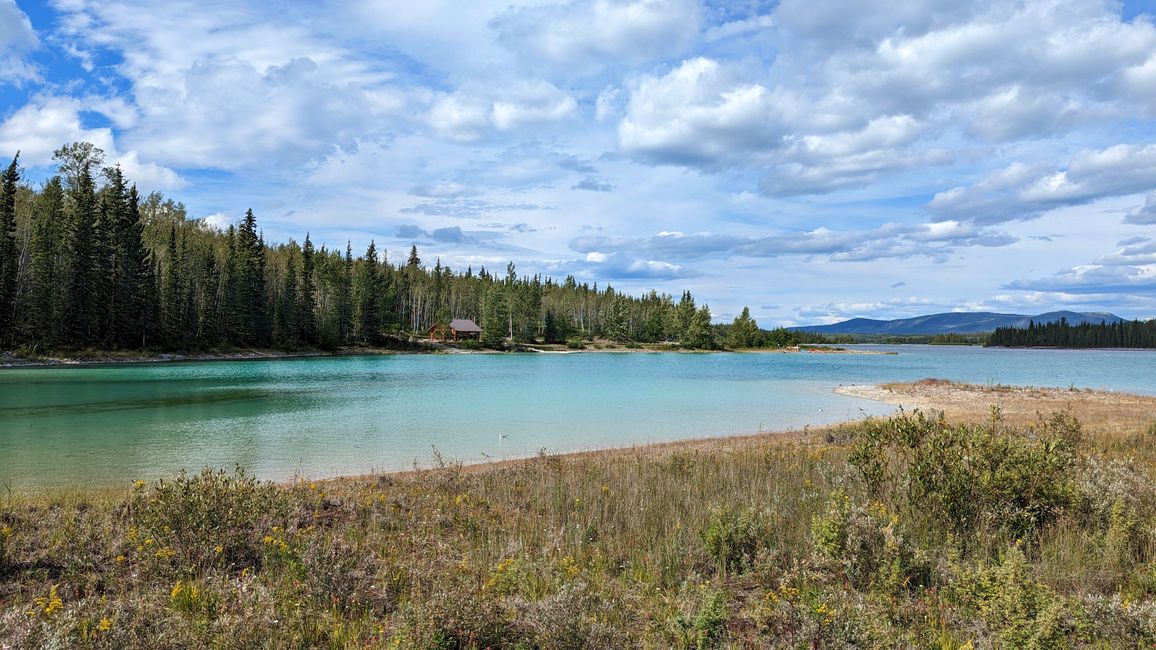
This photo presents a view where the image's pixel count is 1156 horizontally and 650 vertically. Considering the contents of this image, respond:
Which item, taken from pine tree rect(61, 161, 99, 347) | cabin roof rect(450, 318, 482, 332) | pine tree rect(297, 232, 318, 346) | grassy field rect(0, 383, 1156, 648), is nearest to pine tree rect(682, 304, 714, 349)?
cabin roof rect(450, 318, 482, 332)

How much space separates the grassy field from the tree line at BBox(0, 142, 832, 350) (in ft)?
214

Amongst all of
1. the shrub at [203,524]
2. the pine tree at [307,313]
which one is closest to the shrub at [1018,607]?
the shrub at [203,524]

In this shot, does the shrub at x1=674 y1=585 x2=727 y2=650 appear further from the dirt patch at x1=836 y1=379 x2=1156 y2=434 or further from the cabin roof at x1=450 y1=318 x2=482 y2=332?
the cabin roof at x1=450 y1=318 x2=482 y2=332

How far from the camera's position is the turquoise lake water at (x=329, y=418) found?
16781mm

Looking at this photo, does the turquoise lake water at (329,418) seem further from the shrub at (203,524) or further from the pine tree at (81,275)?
the pine tree at (81,275)

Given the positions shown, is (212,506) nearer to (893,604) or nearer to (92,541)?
(92,541)

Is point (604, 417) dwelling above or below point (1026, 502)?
below

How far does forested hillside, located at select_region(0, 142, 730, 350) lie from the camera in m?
58.8

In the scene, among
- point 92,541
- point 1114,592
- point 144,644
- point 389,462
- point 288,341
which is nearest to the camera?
point 144,644

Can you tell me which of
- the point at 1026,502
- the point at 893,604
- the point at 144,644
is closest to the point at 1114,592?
the point at 1026,502

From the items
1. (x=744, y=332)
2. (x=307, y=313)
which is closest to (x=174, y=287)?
(x=307, y=313)

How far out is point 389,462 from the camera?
16.9 meters

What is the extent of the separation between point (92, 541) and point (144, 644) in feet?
10.0

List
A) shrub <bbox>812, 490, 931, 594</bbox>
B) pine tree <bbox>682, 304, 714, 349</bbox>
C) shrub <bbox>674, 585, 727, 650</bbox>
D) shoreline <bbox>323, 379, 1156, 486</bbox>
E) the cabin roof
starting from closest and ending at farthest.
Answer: shrub <bbox>674, 585, 727, 650</bbox> < shrub <bbox>812, 490, 931, 594</bbox> < shoreline <bbox>323, 379, 1156, 486</bbox> < the cabin roof < pine tree <bbox>682, 304, 714, 349</bbox>
